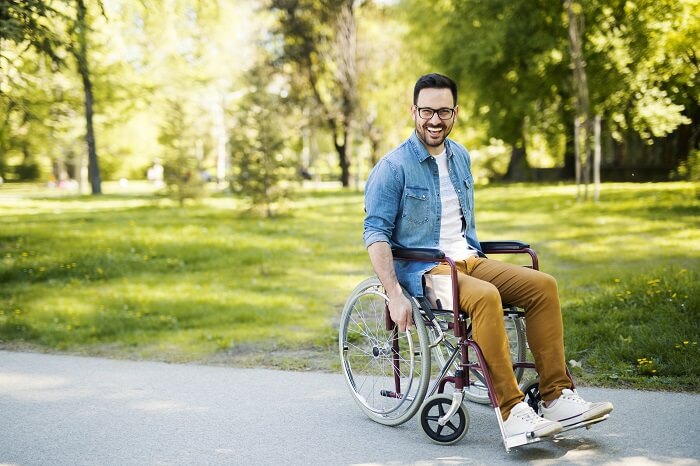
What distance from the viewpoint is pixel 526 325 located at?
396 cm

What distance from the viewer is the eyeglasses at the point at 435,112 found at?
4250 millimetres

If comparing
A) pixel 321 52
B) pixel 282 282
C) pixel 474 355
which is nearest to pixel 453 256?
pixel 474 355

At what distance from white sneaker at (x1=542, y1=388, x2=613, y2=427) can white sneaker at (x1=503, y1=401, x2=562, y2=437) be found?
0.39 ft

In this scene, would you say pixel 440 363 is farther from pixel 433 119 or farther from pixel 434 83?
pixel 434 83

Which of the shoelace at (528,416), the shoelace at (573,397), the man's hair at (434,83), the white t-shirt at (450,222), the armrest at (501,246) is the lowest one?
the shoelace at (528,416)

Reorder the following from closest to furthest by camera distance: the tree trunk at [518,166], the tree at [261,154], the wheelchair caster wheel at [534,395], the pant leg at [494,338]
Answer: the pant leg at [494,338] < the wheelchair caster wheel at [534,395] < the tree at [261,154] < the tree trunk at [518,166]

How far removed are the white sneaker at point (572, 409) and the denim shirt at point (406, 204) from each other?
0.89m

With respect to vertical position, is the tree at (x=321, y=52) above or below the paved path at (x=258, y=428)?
above

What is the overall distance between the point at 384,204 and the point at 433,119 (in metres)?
0.52

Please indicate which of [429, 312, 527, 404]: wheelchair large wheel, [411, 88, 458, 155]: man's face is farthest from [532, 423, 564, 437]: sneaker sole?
[411, 88, 458, 155]: man's face

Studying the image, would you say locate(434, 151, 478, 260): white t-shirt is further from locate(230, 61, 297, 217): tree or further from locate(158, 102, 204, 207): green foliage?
locate(158, 102, 204, 207): green foliage

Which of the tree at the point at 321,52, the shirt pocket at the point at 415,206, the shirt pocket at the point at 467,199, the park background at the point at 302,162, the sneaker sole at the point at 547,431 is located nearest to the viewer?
the sneaker sole at the point at 547,431

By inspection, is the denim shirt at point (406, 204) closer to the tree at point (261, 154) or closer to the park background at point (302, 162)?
the park background at point (302, 162)

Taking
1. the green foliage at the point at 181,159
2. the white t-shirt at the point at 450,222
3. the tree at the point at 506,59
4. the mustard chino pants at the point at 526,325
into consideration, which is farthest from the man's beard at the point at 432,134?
the tree at the point at 506,59
